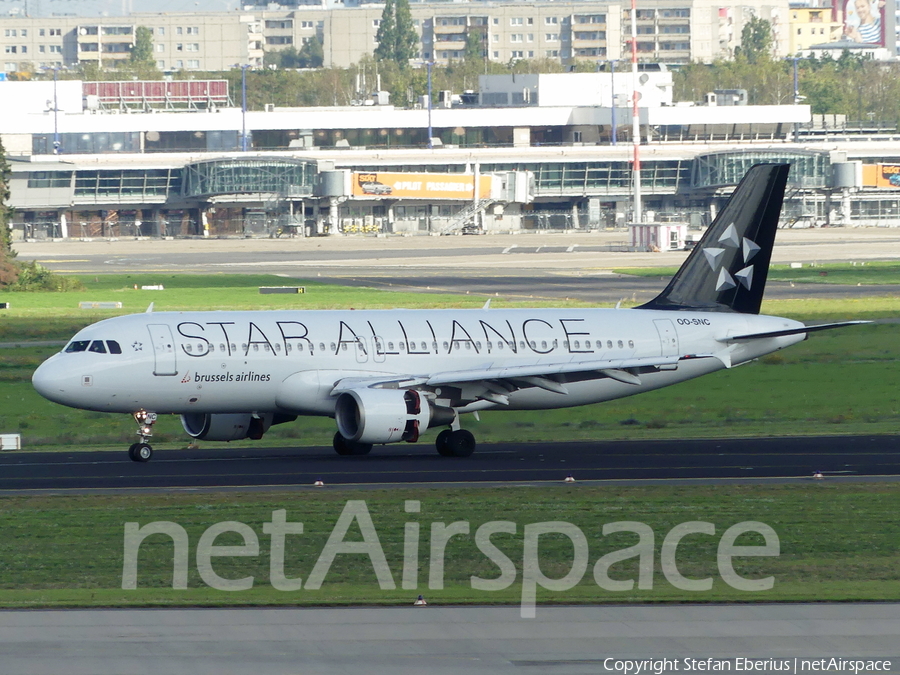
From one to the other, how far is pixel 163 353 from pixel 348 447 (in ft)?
19.7

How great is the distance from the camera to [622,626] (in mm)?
20438

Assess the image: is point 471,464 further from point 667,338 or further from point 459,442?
point 667,338

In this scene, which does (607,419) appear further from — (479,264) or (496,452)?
(479,264)

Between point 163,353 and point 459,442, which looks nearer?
point 163,353

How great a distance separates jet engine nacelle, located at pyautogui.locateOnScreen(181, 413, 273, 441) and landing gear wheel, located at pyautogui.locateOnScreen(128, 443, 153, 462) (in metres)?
2.39

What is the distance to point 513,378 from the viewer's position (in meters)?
41.1

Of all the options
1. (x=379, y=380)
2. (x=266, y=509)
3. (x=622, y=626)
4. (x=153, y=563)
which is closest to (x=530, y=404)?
A: (x=379, y=380)

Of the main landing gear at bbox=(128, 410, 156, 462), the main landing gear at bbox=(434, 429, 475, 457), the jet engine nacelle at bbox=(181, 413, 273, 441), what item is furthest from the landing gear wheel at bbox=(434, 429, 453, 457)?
the main landing gear at bbox=(128, 410, 156, 462)

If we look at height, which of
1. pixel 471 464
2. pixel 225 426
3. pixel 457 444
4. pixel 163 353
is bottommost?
pixel 471 464

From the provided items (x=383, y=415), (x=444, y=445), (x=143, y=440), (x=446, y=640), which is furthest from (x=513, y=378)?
(x=446, y=640)

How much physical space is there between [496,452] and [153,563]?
18.2 m

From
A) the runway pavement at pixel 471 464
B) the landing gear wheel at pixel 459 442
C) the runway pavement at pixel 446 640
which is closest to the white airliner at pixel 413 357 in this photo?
the landing gear wheel at pixel 459 442

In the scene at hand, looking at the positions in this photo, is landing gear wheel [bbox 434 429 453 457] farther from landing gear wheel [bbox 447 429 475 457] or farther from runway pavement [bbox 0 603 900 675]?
runway pavement [bbox 0 603 900 675]

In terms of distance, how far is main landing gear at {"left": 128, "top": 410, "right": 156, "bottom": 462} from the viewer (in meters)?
39.7
